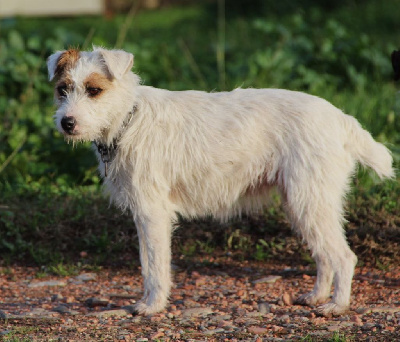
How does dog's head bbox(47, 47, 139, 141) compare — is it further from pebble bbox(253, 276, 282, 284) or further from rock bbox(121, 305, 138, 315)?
pebble bbox(253, 276, 282, 284)

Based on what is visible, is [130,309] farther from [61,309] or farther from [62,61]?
[62,61]

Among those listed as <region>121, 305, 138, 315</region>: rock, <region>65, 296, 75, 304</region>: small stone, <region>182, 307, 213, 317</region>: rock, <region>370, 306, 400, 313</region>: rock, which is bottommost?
<region>65, 296, 75, 304</region>: small stone

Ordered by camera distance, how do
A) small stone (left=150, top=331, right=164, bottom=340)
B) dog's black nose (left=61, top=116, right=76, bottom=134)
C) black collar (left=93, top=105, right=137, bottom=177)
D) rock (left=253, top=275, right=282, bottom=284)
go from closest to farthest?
small stone (left=150, top=331, right=164, bottom=340) < dog's black nose (left=61, top=116, right=76, bottom=134) < black collar (left=93, top=105, right=137, bottom=177) < rock (left=253, top=275, right=282, bottom=284)

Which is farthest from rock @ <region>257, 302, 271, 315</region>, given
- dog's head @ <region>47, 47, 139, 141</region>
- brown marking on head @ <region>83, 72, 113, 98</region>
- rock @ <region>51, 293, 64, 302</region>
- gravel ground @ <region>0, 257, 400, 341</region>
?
brown marking on head @ <region>83, 72, 113, 98</region>

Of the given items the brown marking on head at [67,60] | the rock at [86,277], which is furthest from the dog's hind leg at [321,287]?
the brown marking on head at [67,60]

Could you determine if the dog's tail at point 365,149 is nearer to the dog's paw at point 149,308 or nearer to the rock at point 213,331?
the rock at point 213,331

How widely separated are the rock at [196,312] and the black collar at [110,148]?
114cm

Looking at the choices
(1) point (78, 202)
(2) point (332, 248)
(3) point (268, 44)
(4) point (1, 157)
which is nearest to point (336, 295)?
(2) point (332, 248)

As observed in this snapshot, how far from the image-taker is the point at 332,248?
4879mm

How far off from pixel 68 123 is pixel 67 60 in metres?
0.50

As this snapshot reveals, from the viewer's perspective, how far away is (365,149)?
4984 millimetres

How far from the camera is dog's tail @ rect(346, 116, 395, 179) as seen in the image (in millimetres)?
4953

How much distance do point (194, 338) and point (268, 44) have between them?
771 cm

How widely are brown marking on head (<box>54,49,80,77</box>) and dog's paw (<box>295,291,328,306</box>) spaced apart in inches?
91.3
